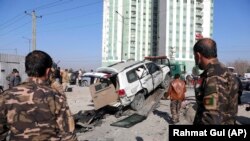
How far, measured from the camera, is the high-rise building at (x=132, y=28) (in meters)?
87.9

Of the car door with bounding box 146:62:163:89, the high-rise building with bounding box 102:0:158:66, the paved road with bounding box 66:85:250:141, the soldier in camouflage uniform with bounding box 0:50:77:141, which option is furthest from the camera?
the high-rise building with bounding box 102:0:158:66

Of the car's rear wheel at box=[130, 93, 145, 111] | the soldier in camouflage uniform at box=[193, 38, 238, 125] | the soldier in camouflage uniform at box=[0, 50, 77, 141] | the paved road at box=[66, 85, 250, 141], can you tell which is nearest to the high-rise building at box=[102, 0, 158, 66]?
the car's rear wheel at box=[130, 93, 145, 111]

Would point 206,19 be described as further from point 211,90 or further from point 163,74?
point 211,90

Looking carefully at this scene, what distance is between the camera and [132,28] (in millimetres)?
89938

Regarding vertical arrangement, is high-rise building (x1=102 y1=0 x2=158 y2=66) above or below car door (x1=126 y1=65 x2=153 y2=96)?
above

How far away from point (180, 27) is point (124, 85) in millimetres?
70049

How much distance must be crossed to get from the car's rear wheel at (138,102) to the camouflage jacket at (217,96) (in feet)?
33.5

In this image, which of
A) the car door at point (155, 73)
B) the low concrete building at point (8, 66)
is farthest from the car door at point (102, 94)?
the low concrete building at point (8, 66)

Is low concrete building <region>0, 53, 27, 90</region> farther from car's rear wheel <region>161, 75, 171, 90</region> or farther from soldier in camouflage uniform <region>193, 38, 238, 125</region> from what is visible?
soldier in camouflage uniform <region>193, 38, 238, 125</region>

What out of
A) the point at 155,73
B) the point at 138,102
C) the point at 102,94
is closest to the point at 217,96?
the point at 102,94

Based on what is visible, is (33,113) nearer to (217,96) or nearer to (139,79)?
(217,96)

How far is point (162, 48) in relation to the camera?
8150 cm

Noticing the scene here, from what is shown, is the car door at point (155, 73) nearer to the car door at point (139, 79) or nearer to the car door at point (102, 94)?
the car door at point (139, 79)

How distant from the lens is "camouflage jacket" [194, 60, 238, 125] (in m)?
2.86
